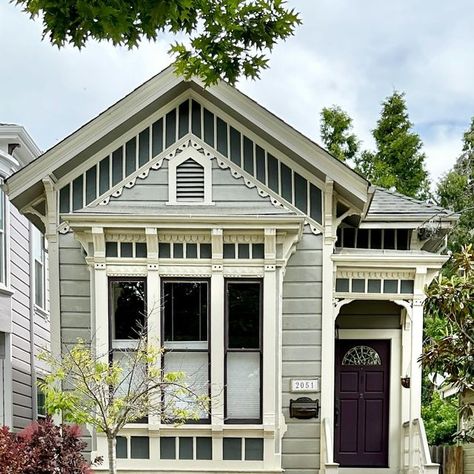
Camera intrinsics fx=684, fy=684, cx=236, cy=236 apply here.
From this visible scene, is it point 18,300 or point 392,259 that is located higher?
point 392,259

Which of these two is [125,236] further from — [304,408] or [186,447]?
[304,408]

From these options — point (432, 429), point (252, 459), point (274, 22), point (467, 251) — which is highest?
point (274, 22)

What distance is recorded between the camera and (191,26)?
4746 mm

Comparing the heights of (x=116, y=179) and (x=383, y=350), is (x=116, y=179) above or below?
above

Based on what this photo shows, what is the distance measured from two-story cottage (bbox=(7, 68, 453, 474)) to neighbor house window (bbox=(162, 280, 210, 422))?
2 centimetres

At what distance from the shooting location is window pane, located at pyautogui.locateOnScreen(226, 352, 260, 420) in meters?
7.98

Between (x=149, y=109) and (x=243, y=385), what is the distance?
11.5ft

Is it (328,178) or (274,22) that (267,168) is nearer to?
(328,178)

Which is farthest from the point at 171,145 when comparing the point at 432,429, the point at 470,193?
the point at 470,193

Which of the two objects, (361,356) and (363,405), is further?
(361,356)

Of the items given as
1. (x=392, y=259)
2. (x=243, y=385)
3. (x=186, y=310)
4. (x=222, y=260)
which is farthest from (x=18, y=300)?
(x=392, y=259)

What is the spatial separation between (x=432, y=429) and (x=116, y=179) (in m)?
10.4

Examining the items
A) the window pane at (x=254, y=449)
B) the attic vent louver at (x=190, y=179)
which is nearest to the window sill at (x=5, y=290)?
the attic vent louver at (x=190, y=179)

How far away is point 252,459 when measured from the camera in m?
7.89
